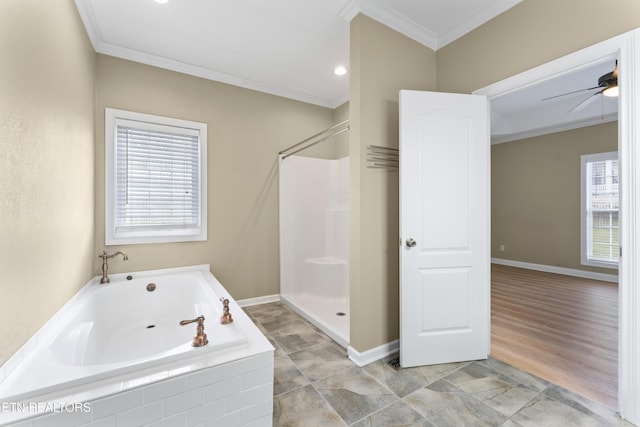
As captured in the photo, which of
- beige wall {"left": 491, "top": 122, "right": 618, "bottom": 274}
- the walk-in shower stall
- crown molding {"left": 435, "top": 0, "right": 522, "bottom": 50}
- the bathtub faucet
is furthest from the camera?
beige wall {"left": 491, "top": 122, "right": 618, "bottom": 274}

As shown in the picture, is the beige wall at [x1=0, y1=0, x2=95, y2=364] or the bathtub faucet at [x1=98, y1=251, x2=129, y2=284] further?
the bathtub faucet at [x1=98, y1=251, x2=129, y2=284]

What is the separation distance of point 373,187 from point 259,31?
5.43ft

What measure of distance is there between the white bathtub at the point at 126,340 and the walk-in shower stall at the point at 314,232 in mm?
1058

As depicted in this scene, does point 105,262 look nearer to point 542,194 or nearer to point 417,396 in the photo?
point 417,396

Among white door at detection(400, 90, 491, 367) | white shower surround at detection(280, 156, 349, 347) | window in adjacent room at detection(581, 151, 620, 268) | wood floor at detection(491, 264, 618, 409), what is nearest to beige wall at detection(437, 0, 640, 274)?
white door at detection(400, 90, 491, 367)

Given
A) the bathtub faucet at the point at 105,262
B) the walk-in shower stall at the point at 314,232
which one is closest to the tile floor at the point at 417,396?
the walk-in shower stall at the point at 314,232

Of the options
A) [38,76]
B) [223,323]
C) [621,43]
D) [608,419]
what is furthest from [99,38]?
[608,419]

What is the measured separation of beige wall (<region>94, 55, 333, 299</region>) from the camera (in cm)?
266

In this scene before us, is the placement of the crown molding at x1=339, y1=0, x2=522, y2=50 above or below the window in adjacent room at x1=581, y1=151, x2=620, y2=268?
above

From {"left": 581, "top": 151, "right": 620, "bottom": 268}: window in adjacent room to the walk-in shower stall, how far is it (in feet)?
14.0

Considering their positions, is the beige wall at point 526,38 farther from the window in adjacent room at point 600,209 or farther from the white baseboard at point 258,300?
the window in adjacent room at point 600,209

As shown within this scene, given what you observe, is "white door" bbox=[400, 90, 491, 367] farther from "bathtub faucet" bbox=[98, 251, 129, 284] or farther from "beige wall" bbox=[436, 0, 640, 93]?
"bathtub faucet" bbox=[98, 251, 129, 284]

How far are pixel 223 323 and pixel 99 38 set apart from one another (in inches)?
106

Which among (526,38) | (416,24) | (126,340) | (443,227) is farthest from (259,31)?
(126,340)
